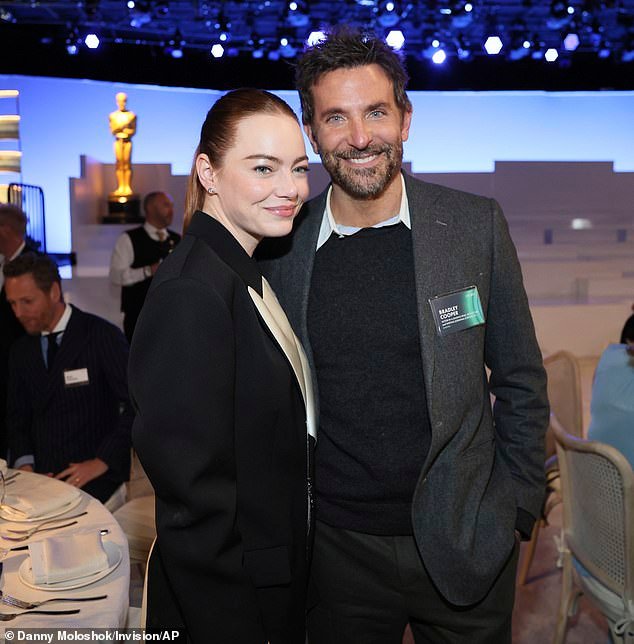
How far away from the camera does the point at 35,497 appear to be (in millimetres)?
2170

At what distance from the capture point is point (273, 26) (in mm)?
9062

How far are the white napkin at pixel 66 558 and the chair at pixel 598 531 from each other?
1378 mm

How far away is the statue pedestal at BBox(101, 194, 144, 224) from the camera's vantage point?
816 cm

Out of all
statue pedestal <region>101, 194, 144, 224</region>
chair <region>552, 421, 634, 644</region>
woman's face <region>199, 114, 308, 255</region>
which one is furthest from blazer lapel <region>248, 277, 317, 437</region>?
statue pedestal <region>101, 194, 144, 224</region>

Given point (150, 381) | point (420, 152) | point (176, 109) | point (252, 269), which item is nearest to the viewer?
point (150, 381)

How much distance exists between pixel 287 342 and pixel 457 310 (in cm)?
42

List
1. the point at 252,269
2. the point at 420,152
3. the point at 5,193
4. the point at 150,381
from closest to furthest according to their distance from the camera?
the point at 150,381 → the point at 252,269 → the point at 5,193 → the point at 420,152

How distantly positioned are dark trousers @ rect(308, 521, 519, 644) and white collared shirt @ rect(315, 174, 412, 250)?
2.10 feet

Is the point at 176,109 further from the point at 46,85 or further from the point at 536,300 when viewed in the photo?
the point at 536,300

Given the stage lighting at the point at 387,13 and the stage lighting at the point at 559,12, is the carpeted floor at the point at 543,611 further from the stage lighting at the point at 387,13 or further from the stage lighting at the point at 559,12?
the stage lighting at the point at 559,12

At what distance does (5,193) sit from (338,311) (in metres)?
6.49

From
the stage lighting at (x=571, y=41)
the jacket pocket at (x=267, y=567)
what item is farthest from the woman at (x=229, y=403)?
the stage lighting at (x=571, y=41)

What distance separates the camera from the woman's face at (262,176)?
1396 mm

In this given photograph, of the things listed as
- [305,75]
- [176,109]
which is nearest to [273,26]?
[176,109]
